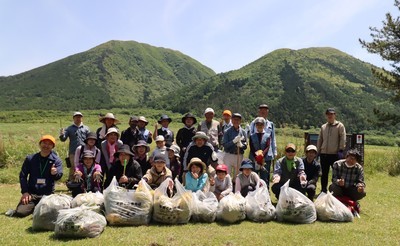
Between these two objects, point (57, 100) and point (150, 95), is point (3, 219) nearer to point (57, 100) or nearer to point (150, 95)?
point (57, 100)

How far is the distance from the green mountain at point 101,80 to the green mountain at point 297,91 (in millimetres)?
26644

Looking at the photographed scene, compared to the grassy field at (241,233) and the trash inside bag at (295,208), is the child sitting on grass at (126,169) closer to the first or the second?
the grassy field at (241,233)

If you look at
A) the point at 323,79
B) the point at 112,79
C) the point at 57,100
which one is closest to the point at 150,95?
the point at 112,79

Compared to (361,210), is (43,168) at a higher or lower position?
higher

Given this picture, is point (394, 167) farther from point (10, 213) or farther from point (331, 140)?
point (10, 213)

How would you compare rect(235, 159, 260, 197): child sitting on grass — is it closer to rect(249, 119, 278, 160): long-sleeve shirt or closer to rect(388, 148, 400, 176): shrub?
rect(249, 119, 278, 160): long-sleeve shirt

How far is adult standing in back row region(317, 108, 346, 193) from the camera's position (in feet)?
25.9

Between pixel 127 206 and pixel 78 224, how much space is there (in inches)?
34.4

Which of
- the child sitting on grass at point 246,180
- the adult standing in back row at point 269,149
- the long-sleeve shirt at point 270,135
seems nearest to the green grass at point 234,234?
the child sitting on grass at point 246,180

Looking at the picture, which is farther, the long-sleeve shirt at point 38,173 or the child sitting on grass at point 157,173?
the child sitting on grass at point 157,173

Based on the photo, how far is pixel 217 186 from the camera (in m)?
6.71

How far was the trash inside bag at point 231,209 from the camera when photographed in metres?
5.77

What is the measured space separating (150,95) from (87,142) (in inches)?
5287

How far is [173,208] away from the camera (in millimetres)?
5621
